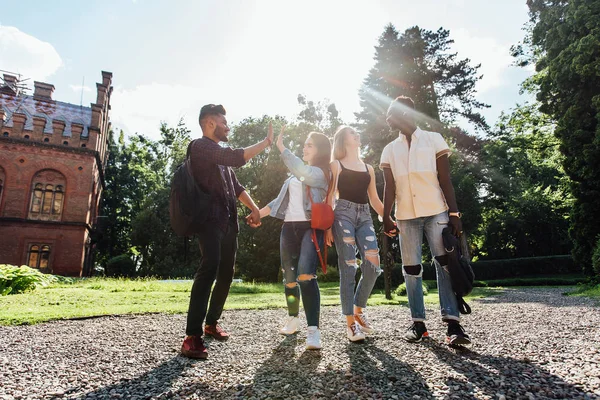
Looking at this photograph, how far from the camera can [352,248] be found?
379 centimetres

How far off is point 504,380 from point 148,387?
231cm

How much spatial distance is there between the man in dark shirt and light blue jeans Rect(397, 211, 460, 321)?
172 centimetres

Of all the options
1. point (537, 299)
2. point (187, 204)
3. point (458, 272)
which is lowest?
point (537, 299)

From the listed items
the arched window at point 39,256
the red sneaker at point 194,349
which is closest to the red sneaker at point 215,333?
the red sneaker at point 194,349

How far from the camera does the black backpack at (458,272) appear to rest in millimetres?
3270

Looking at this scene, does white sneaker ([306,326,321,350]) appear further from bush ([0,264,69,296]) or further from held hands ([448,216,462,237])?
bush ([0,264,69,296])

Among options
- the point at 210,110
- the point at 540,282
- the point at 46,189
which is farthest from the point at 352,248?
the point at 46,189

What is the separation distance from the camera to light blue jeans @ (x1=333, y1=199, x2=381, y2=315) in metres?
3.77

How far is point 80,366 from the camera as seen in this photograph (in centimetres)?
281

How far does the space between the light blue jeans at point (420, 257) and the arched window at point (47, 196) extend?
92.9 ft

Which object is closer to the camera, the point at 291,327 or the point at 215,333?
the point at 215,333

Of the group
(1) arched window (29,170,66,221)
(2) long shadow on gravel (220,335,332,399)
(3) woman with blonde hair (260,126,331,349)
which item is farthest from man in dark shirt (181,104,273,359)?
(1) arched window (29,170,66,221)

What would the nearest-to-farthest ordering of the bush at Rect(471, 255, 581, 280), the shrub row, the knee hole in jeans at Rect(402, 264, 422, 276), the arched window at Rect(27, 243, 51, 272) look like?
1. the knee hole in jeans at Rect(402, 264, 422, 276)
2. the arched window at Rect(27, 243, 51, 272)
3. the shrub row
4. the bush at Rect(471, 255, 581, 280)

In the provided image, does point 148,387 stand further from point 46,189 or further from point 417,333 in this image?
point 46,189
